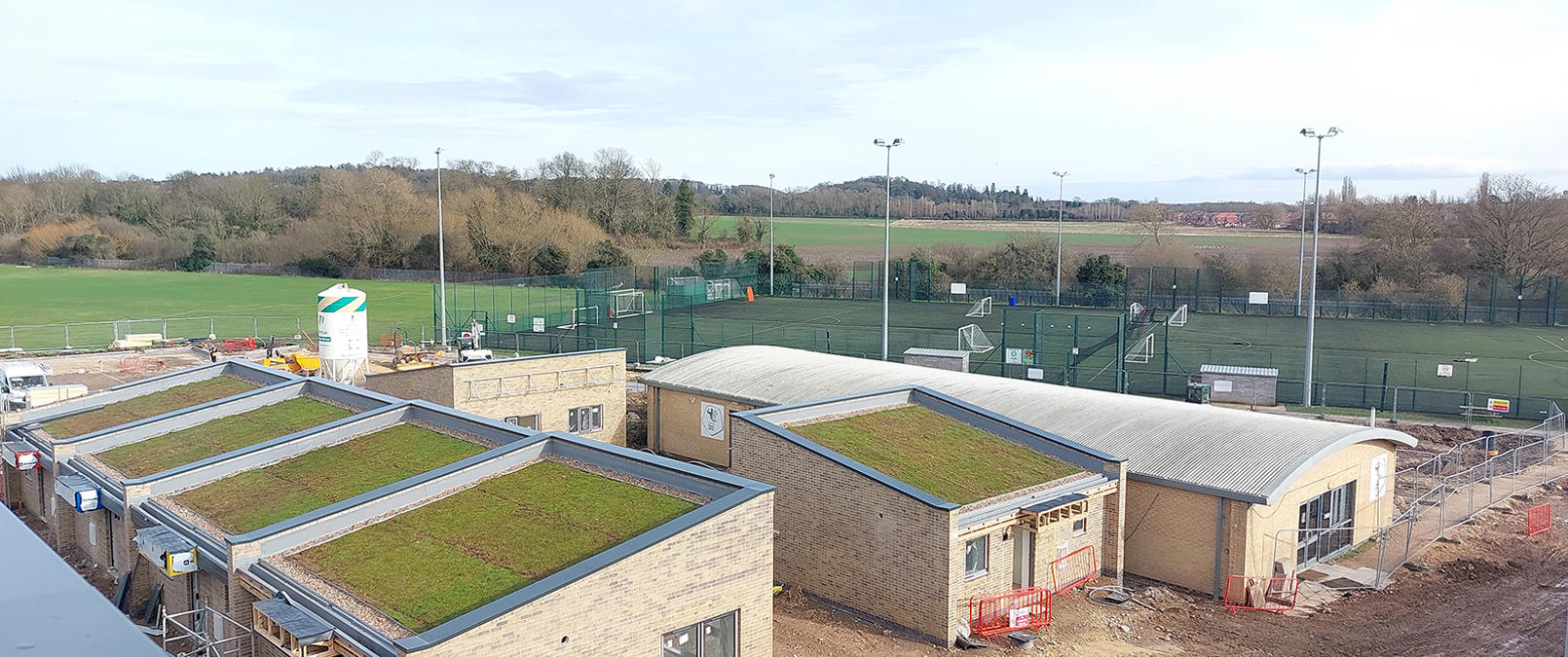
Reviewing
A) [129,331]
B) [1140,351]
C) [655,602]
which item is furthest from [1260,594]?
[129,331]

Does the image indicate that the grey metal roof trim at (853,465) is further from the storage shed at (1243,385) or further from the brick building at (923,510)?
the storage shed at (1243,385)

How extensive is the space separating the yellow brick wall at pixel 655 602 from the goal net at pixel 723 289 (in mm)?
59852

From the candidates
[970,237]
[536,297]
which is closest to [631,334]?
[536,297]

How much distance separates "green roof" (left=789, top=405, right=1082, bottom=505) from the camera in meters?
19.5

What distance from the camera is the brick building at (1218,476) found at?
2031 cm

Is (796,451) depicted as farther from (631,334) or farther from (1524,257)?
(1524,257)

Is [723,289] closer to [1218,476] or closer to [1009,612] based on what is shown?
[1218,476]

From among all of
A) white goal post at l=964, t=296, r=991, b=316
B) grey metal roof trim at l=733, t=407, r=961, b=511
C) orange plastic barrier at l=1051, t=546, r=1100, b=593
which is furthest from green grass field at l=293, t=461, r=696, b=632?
white goal post at l=964, t=296, r=991, b=316

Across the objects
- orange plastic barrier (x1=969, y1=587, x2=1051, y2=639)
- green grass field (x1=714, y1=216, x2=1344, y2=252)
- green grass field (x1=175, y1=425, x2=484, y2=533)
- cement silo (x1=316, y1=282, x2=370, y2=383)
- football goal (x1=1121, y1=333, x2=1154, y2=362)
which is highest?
green grass field (x1=714, y1=216, x2=1344, y2=252)

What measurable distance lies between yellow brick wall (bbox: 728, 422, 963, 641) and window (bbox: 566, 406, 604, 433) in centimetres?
1176

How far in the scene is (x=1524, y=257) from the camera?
7419 cm

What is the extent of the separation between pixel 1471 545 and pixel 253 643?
23462 mm

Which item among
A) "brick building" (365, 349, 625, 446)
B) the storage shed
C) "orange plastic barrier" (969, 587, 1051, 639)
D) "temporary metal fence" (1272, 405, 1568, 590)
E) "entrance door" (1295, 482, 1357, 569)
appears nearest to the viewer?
"orange plastic barrier" (969, 587, 1051, 639)

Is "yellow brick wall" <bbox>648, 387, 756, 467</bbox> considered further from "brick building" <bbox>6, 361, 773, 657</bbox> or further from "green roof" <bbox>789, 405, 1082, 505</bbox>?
"brick building" <bbox>6, 361, 773, 657</bbox>
